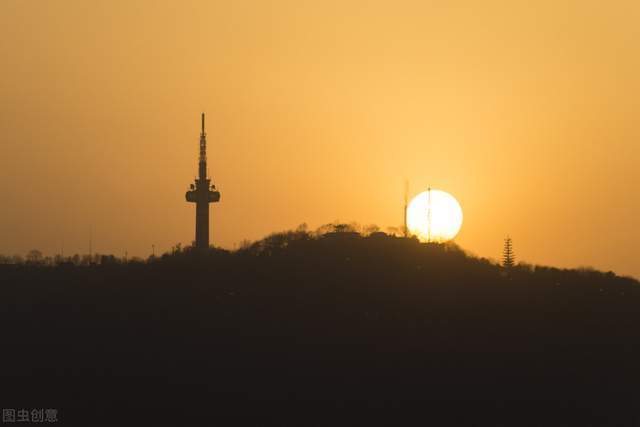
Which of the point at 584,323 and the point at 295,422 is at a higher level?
the point at 584,323

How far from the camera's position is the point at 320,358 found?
589 feet

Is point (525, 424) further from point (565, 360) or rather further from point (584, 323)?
point (584, 323)

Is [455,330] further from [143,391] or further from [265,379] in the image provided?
[143,391]

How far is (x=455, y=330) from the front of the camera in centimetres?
18975

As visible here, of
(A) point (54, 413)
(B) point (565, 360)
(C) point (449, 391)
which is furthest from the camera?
(B) point (565, 360)

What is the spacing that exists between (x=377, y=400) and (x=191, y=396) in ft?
79.6

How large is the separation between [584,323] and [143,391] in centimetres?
7105

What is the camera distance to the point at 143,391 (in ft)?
550

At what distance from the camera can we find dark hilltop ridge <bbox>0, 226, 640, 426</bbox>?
165 m

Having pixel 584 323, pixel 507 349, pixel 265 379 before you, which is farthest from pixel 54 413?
pixel 584 323

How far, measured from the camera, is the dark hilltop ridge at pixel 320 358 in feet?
540

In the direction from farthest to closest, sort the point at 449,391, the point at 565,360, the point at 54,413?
the point at 565,360
the point at 449,391
the point at 54,413

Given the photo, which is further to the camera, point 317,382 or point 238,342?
point 238,342

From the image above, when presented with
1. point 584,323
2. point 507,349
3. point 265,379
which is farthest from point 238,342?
point 584,323
